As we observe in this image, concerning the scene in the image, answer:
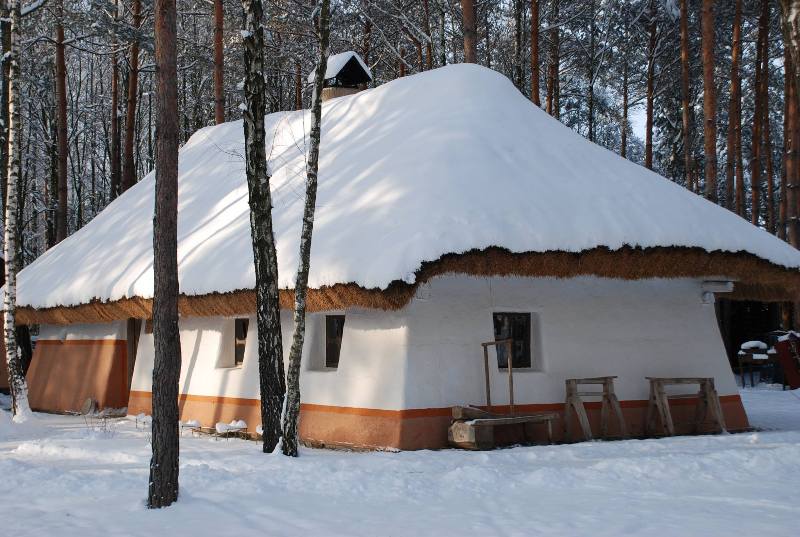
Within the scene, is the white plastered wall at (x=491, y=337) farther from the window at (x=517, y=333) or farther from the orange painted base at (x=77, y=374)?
the orange painted base at (x=77, y=374)

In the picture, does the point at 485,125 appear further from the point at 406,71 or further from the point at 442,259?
the point at 406,71

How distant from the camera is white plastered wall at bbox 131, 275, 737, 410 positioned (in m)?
11.7

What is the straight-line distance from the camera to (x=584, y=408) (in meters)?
12.5

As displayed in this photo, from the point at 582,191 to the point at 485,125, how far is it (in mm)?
1968

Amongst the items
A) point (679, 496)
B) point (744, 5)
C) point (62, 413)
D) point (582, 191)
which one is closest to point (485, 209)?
point (582, 191)

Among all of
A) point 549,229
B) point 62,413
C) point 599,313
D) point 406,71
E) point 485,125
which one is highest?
point 406,71

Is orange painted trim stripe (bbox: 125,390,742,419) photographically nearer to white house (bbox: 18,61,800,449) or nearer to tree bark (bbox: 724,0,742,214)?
white house (bbox: 18,61,800,449)

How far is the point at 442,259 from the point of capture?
10.8 m

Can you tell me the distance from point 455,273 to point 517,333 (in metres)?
2.22

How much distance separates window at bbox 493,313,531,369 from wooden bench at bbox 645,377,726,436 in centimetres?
180

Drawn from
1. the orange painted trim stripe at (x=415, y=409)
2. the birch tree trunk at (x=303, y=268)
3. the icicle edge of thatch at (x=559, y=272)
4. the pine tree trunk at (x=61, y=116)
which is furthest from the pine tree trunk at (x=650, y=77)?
the birch tree trunk at (x=303, y=268)

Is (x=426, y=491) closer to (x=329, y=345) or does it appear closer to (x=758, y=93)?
(x=329, y=345)

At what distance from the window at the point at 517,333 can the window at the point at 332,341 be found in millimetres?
2402

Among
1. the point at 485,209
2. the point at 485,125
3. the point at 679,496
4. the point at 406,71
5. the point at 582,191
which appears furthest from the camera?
the point at 406,71
